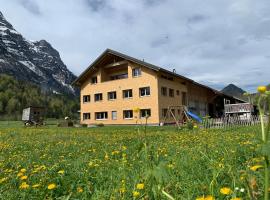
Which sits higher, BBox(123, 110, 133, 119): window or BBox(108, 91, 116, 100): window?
BBox(108, 91, 116, 100): window

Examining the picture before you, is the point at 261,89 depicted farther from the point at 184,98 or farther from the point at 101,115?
the point at 184,98

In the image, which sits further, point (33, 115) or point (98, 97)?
point (33, 115)

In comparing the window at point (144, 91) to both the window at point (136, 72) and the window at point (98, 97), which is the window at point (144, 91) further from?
the window at point (98, 97)

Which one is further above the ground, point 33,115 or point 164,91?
point 164,91

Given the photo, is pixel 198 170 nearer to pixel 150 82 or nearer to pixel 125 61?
pixel 150 82

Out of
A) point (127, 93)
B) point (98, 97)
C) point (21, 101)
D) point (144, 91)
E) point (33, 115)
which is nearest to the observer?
point (144, 91)

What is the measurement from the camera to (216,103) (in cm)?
5434

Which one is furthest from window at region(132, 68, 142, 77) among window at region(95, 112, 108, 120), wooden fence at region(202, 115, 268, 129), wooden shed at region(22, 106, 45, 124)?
wooden shed at region(22, 106, 45, 124)

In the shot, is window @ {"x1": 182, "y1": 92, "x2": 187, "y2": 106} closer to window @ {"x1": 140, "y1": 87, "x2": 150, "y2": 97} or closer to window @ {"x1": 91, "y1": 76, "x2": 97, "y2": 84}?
window @ {"x1": 140, "y1": 87, "x2": 150, "y2": 97}

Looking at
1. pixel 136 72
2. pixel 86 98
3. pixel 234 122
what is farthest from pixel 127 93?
pixel 234 122

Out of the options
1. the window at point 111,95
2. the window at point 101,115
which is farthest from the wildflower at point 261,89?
the window at point 101,115

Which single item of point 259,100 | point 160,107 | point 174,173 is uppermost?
point 160,107

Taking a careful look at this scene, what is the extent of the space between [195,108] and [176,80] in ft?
24.3

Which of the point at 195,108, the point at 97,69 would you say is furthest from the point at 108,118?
the point at 195,108
